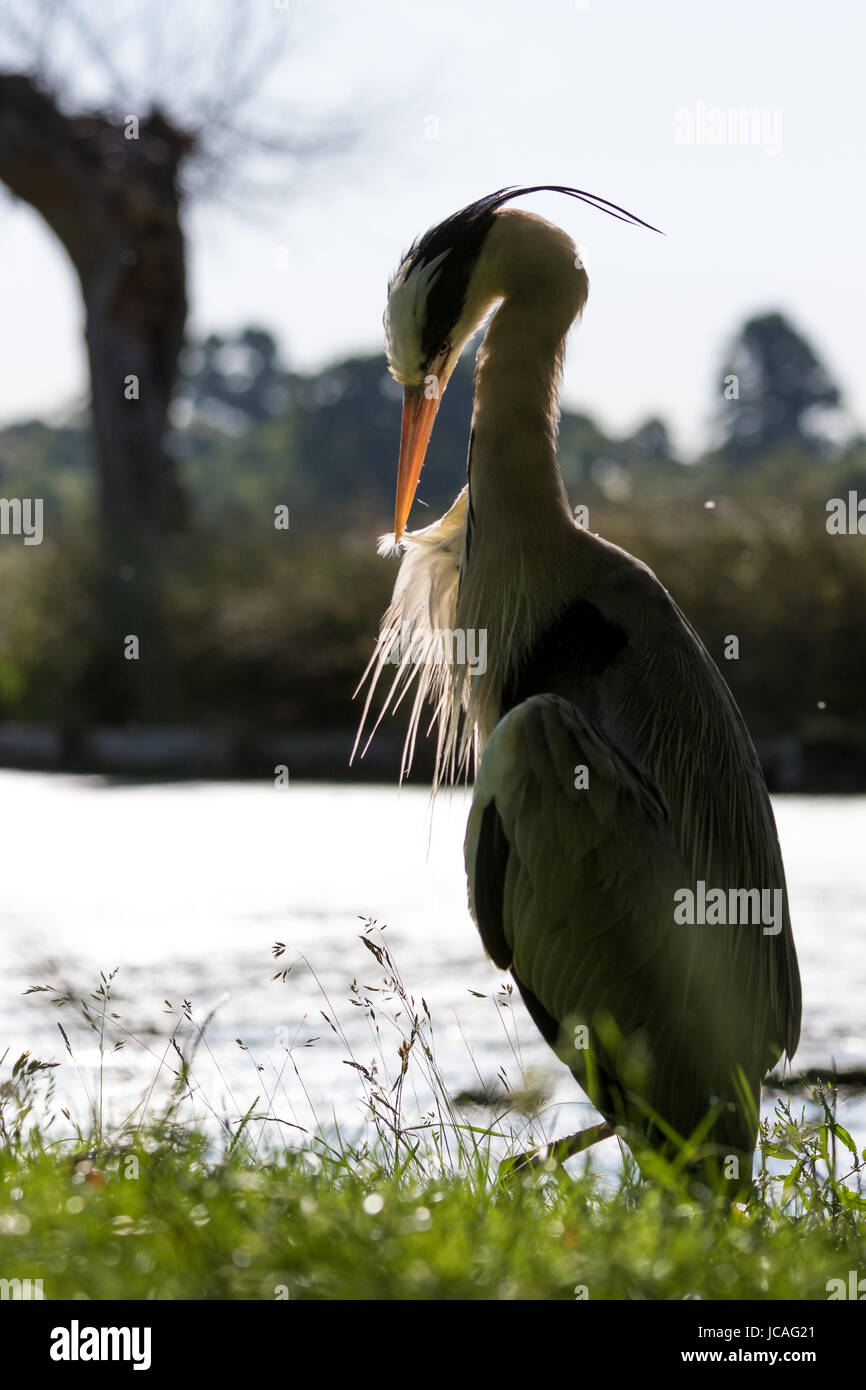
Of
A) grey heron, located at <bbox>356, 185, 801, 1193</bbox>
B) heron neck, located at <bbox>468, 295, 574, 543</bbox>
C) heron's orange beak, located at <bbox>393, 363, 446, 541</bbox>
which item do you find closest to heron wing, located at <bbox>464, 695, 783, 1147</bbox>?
grey heron, located at <bbox>356, 185, 801, 1193</bbox>

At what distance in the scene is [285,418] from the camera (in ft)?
231

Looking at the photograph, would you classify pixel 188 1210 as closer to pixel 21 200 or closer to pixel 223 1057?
pixel 223 1057

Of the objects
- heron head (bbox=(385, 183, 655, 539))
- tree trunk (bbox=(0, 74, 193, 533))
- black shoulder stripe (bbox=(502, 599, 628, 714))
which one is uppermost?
tree trunk (bbox=(0, 74, 193, 533))

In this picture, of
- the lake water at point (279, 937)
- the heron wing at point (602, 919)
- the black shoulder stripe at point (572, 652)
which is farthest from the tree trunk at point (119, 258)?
the heron wing at point (602, 919)

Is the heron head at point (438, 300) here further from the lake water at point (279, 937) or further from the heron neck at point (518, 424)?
the lake water at point (279, 937)

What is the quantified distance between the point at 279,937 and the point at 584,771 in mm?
4313

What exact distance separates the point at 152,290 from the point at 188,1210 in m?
16.1

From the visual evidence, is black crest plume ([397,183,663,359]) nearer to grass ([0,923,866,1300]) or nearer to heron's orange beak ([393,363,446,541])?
heron's orange beak ([393,363,446,541])

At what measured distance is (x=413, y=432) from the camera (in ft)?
13.4

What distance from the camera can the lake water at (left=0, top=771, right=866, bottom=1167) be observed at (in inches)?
199

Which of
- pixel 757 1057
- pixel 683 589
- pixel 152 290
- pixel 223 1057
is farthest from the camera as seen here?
pixel 152 290

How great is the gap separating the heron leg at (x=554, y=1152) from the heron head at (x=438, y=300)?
168 cm

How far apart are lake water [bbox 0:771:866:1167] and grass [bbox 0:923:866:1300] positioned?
0.93ft
